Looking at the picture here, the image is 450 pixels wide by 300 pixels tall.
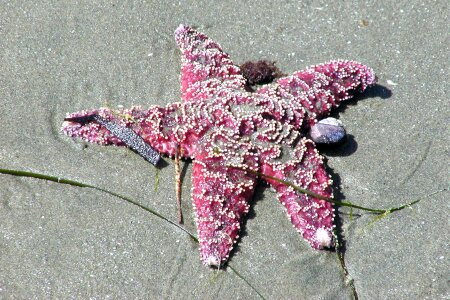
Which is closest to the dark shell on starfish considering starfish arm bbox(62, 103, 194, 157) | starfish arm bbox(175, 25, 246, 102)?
starfish arm bbox(175, 25, 246, 102)

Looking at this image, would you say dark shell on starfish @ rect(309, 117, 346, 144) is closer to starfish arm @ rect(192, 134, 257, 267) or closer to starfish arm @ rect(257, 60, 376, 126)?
starfish arm @ rect(257, 60, 376, 126)

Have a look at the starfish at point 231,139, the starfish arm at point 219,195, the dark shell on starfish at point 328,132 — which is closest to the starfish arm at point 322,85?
the starfish at point 231,139

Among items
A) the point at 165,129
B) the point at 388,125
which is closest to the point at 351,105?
the point at 388,125

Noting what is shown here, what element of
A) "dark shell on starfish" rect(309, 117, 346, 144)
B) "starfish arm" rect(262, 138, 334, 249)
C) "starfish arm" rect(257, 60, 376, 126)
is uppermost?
"starfish arm" rect(257, 60, 376, 126)

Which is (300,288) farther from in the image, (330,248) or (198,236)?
(198,236)

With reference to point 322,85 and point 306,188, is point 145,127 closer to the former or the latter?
point 306,188

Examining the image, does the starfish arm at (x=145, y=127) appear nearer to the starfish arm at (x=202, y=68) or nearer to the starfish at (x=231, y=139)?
the starfish at (x=231, y=139)

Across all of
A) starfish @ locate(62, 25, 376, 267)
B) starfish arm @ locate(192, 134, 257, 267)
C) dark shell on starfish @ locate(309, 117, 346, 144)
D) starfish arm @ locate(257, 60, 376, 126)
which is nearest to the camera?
starfish arm @ locate(192, 134, 257, 267)
